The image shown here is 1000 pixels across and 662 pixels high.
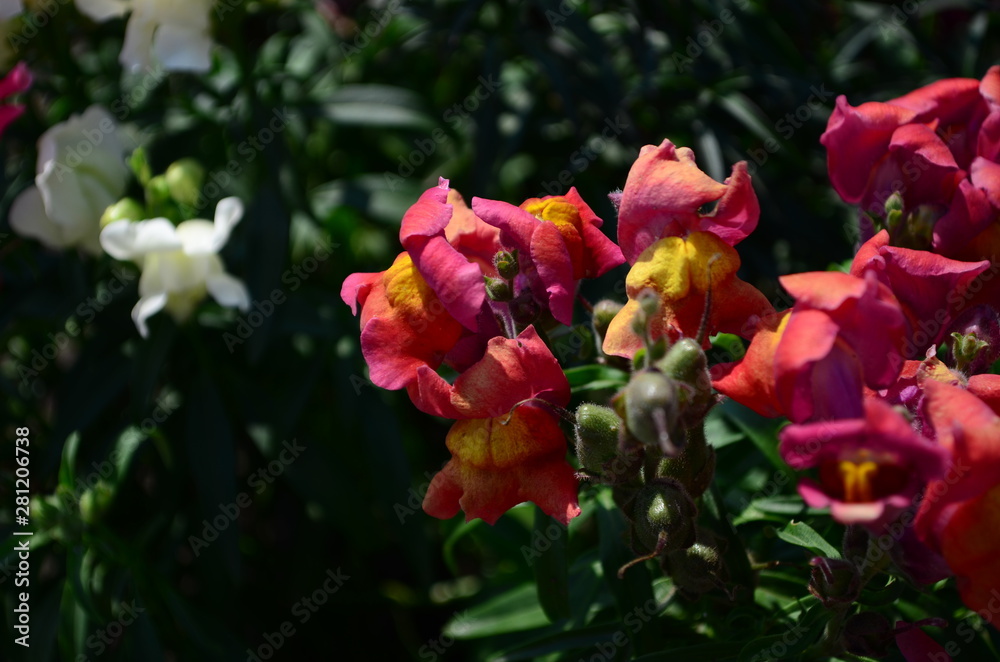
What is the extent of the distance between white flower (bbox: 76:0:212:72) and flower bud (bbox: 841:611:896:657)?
1.24 metres

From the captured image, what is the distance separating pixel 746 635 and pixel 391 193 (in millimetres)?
1055

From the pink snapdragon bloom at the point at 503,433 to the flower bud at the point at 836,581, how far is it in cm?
22

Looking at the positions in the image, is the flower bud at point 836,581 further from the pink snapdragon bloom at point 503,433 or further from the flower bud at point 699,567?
the pink snapdragon bloom at point 503,433

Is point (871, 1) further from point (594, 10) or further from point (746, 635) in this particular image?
point (746, 635)

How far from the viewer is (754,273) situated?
5.34ft

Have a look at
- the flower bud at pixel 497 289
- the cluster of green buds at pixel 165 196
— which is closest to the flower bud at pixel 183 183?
the cluster of green buds at pixel 165 196

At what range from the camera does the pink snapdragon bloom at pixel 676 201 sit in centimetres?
79

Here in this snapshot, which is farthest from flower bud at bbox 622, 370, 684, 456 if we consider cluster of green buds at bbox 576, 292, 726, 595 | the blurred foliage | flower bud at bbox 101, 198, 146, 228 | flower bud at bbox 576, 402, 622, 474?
flower bud at bbox 101, 198, 146, 228

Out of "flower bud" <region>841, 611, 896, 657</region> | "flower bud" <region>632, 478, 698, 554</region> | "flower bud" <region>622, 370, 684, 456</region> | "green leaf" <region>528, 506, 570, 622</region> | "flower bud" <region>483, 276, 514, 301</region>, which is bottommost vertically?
"green leaf" <region>528, 506, 570, 622</region>

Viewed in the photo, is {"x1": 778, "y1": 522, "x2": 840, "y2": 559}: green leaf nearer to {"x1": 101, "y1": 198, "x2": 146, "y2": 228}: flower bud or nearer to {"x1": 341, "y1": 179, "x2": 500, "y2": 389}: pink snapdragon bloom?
{"x1": 341, "y1": 179, "x2": 500, "y2": 389}: pink snapdragon bloom

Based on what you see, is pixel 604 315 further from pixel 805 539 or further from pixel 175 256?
pixel 175 256

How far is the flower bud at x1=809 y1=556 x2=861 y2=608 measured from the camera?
2.48 feet

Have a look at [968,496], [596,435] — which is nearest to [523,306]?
[596,435]

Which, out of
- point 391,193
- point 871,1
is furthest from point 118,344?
point 871,1
